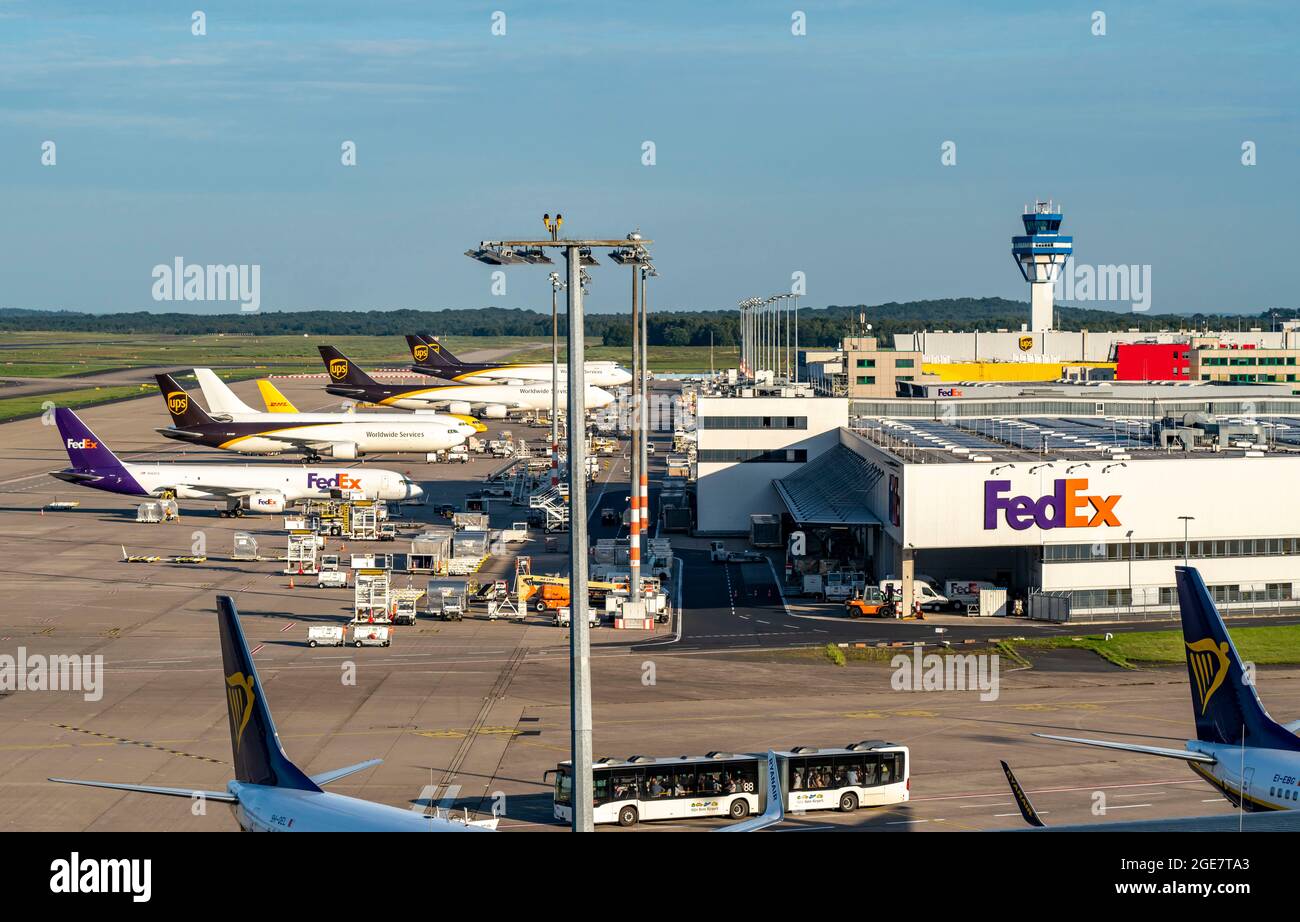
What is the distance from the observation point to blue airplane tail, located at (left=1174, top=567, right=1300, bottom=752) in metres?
30.4

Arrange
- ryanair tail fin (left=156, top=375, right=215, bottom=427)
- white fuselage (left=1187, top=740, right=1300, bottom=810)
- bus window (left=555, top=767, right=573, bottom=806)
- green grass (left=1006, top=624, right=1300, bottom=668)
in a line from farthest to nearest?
ryanair tail fin (left=156, top=375, right=215, bottom=427), green grass (left=1006, top=624, right=1300, bottom=668), bus window (left=555, top=767, right=573, bottom=806), white fuselage (left=1187, top=740, right=1300, bottom=810)

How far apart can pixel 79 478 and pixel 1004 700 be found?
3143 inches

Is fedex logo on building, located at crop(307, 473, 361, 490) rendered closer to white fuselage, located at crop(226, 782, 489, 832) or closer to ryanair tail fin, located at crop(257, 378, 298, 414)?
ryanair tail fin, located at crop(257, 378, 298, 414)

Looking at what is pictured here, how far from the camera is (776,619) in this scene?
2985 inches

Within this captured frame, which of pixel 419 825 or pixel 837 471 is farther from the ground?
pixel 837 471

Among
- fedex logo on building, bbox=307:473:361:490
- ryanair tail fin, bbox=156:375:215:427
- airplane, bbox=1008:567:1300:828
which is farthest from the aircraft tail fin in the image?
airplane, bbox=1008:567:1300:828

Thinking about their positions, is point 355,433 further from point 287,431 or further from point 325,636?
point 325,636

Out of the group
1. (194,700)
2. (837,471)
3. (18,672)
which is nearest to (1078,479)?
(837,471)

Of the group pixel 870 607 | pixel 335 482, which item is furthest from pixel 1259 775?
pixel 335 482

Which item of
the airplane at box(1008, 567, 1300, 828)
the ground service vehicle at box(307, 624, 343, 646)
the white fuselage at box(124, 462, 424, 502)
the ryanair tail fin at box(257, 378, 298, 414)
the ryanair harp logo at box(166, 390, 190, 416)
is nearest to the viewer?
the airplane at box(1008, 567, 1300, 828)

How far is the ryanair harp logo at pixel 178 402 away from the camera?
139 m

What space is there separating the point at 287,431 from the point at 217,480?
30103mm
